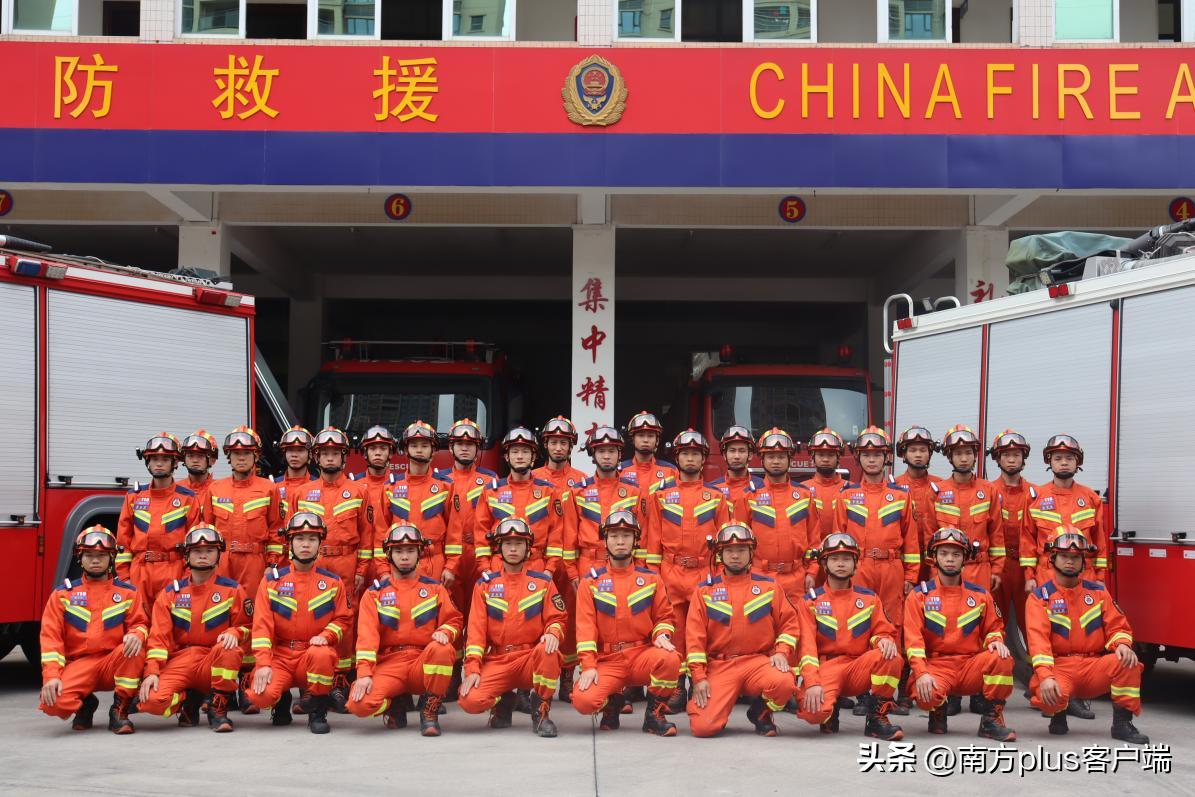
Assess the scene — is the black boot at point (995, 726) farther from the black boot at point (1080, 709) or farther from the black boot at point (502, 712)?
the black boot at point (502, 712)

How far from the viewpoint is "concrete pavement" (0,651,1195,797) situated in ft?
18.8

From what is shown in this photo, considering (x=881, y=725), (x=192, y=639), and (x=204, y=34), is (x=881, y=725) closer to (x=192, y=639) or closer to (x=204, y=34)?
(x=192, y=639)

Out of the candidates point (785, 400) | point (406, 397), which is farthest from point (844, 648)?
point (406, 397)

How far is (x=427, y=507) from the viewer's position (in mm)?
8281

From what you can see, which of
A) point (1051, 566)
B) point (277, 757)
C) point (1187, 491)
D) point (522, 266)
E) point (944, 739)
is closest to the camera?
point (277, 757)

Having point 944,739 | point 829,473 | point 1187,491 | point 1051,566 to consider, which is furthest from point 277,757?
point 1187,491

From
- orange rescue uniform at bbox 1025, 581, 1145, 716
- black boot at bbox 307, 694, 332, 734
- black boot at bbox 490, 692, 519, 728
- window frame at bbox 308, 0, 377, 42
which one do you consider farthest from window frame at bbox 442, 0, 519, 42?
orange rescue uniform at bbox 1025, 581, 1145, 716

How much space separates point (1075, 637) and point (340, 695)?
426 cm

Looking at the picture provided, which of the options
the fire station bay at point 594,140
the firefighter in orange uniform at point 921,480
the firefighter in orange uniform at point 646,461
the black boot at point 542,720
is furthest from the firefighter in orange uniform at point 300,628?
the fire station bay at point 594,140

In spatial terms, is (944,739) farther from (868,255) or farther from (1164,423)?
(868,255)

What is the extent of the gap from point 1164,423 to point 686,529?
2928 mm

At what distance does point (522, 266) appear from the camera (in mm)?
20578

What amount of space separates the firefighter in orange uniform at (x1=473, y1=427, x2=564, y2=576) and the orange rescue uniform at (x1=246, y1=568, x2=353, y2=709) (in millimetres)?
1010

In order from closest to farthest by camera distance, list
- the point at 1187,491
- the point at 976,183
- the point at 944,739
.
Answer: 1. the point at 944,739
2. the point at 1187,491
3. the point at 976,183
